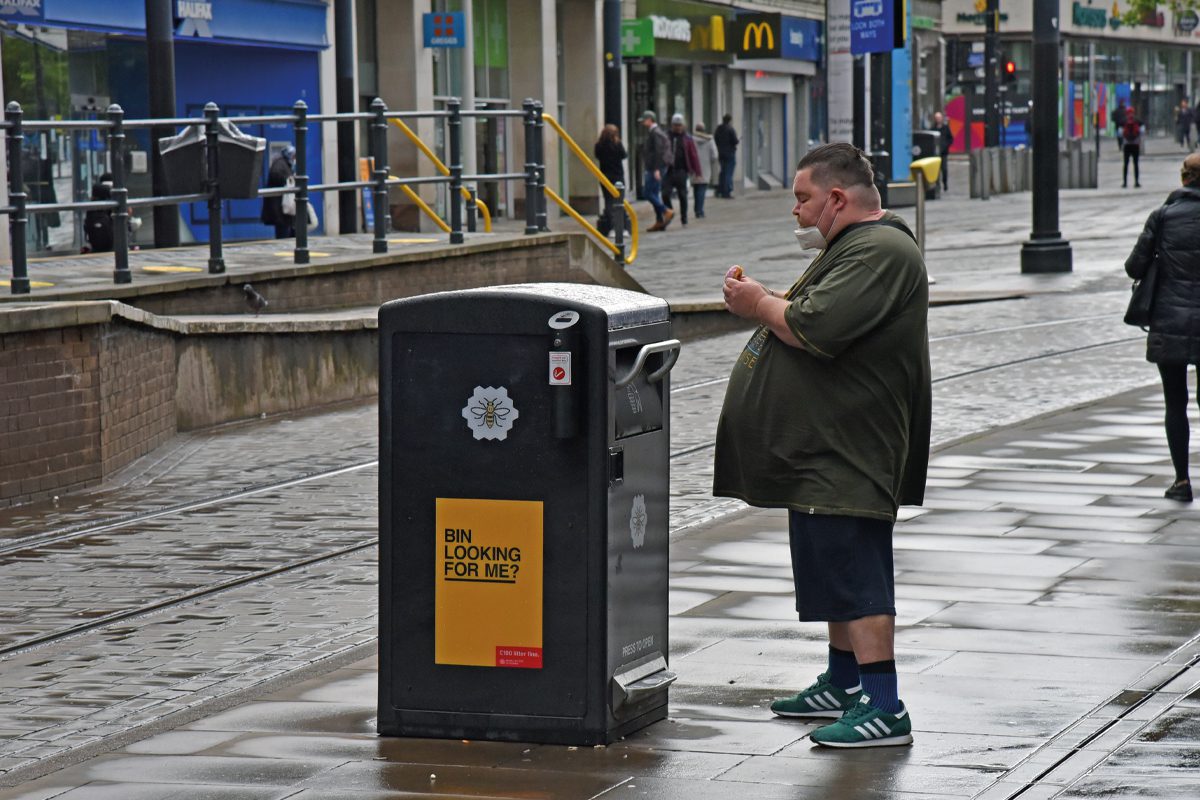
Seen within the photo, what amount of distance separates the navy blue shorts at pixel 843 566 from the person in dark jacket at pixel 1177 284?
4487 millimetres

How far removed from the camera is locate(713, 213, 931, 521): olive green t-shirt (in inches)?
209

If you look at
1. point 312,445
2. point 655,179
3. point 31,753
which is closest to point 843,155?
point 31,753

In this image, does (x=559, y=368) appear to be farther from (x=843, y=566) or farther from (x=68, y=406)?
(x=68, y=406)

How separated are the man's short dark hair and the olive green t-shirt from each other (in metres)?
0.12

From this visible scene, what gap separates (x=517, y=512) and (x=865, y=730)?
3.46 feet

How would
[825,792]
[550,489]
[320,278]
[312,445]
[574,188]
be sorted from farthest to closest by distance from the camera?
[574,188]
[320,278]
[312,445]
[550,489]
[825,792]

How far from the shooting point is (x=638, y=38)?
39094 mm

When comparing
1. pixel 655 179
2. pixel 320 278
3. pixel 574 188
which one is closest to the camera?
pixel 320 278

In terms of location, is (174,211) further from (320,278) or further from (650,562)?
(650,562)

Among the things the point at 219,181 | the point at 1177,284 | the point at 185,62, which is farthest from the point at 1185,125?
the point at 1177,284

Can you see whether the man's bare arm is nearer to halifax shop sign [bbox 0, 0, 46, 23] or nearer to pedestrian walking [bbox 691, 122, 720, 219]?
halifax shop sign [bbox 0, 0, 46, 23]

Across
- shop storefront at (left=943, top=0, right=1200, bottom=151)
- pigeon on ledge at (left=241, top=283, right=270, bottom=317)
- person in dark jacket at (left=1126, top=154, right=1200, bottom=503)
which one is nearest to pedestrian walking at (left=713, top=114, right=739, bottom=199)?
shop storefront at (left=943, top=0, right=1200, bottom=151)

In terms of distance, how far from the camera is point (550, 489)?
5.43 m

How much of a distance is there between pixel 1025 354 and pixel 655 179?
1734 cm
